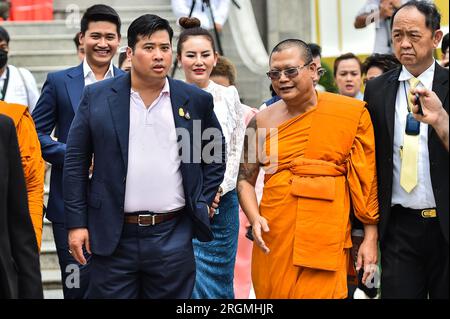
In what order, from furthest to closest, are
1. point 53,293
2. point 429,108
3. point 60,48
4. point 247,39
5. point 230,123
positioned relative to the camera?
1. point 247,39
2. point 60,48
3. point 53,293
4. point 230,123
5. point 429,108

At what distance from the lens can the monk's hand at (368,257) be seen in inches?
259

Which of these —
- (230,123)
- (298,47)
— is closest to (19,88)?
(230,123)

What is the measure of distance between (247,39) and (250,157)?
621 cm

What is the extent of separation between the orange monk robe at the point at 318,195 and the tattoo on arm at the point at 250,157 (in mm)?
138

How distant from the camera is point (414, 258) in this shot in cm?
638

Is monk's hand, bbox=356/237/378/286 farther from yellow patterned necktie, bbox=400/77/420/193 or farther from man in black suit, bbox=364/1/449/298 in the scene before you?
yellow patterned necktie, bbox=400/77/420/193

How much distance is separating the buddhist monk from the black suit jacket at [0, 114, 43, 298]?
1.68 meters

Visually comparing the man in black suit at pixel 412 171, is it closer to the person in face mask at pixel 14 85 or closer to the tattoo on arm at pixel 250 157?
the tattoo on arm at pixel 250 157

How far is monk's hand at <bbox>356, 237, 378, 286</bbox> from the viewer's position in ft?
21.5

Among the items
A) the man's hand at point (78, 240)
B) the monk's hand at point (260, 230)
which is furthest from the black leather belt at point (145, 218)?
the monk's hand at point (260, 230)

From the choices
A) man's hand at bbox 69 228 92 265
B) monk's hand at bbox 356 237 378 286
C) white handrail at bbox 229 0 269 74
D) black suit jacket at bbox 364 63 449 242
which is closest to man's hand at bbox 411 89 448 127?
black suit jacket at bbox 364 63 449 242

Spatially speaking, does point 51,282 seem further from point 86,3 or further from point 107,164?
point 86,3
